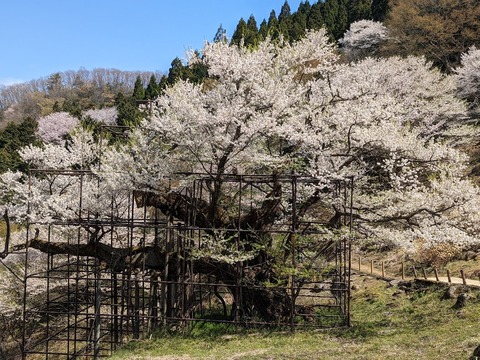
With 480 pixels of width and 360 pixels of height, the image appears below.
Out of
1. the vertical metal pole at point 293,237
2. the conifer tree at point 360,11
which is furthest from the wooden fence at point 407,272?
the conifer tree at point 360,11

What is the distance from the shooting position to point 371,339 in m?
10.9

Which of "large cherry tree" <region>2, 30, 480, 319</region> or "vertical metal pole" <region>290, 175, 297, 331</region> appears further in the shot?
"large cherry tree" <region>2, 30, 480, 319</region>

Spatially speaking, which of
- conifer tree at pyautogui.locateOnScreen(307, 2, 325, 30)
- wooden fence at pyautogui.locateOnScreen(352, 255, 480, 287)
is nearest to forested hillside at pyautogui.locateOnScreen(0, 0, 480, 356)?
wooden fence at pyautogui.locateOnScreen(352, 255, 480, 287)

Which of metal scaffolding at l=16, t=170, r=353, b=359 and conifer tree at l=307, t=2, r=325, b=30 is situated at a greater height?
conifer tree at l=307, t=2, r=325, b=30

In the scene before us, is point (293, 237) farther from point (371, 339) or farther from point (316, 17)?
point (316, 17)

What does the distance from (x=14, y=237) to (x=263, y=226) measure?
13.6 m

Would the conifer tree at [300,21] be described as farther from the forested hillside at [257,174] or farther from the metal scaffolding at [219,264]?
the metal scaffolding at [219,264]

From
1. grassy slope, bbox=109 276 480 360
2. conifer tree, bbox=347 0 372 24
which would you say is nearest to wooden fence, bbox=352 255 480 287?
grassy slope, bbox=109 276 480 360

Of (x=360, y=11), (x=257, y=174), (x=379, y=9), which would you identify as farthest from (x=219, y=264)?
(x=360, y=11)

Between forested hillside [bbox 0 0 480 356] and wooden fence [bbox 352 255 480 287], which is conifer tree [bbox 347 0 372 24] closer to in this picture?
forested hillside [bbox 0 0 480 356]

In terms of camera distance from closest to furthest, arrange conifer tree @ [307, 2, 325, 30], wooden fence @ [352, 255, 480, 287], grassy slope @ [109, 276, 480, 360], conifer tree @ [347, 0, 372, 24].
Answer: grassy slope @ [109, 276, 480, 360]
wooden fence @ [352, 255, 480, 287]
conifer tree @ [307, 2, 325, 30]
conifer tree @ [347, 0, 372, 24]

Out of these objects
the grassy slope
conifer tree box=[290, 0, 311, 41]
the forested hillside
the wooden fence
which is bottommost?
the grassy slope

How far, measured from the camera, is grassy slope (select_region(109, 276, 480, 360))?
957 centimetres

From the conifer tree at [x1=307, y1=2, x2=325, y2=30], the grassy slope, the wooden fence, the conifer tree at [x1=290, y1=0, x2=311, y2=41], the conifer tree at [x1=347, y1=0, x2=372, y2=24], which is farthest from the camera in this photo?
the conifer tree at [x1=347, y1=0, x2=372, y2=24]
